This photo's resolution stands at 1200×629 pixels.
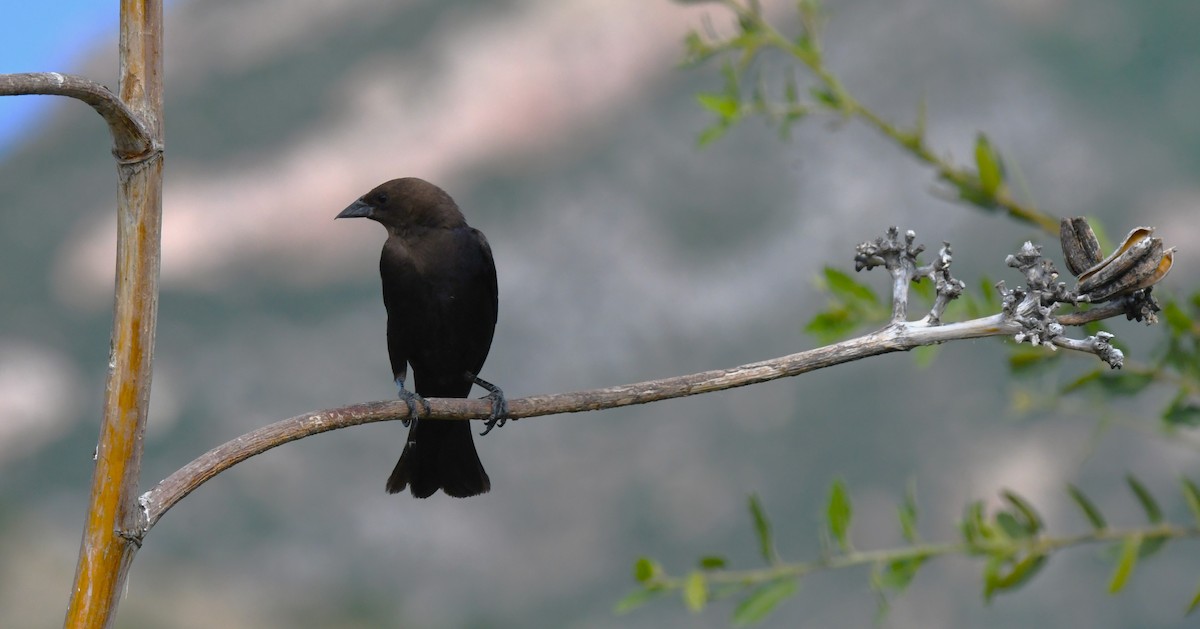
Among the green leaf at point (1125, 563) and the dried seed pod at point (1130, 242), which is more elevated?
the dried seed pod at point (1130, 242)

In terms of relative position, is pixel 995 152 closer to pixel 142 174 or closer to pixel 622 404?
pixel 622 404

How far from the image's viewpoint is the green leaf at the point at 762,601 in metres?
3.23

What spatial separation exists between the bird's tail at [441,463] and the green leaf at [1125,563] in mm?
2236

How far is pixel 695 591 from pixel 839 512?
17.5 inches

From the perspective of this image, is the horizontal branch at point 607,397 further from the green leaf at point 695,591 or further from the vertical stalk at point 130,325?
the green leaf at point 695,591

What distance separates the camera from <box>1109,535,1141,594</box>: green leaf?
3.15 metres

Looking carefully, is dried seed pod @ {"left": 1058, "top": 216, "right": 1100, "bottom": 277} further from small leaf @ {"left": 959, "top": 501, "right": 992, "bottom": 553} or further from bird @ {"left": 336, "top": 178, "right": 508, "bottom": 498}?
bird @ {"left": 336, "top": 178, "right": 508, "bottom": 498}

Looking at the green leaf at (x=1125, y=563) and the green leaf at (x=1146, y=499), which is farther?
the green leaf at (x=1146, y=499)

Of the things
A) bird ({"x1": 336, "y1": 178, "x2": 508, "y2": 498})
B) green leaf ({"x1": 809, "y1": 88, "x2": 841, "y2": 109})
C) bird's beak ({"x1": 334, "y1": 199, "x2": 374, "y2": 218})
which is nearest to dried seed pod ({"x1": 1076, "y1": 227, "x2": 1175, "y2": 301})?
green leaf ({"x1": 809, "y1": 88, "x2": 841, "y2": 109})

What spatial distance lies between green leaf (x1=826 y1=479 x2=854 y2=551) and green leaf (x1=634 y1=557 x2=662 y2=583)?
49 centimetres

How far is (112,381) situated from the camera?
1821 mm

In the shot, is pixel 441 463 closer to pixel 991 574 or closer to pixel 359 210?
pixel 359 210

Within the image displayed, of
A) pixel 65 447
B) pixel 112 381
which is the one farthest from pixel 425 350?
pixel 65 447

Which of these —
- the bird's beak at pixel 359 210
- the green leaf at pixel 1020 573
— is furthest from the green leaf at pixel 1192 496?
the bird's beak at pixel 359 210
